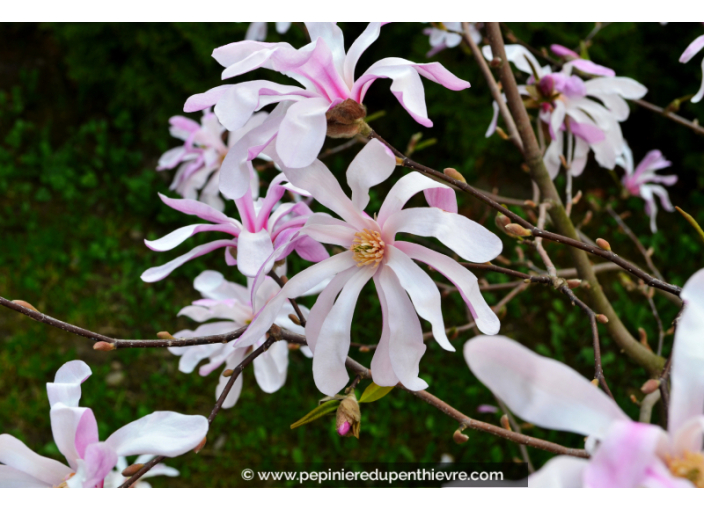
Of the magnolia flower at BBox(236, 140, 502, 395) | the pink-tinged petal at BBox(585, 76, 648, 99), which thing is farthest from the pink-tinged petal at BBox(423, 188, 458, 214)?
the pink-tinged petal at BBox(585, 76, 648, 99)

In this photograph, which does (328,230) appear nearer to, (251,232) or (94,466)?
(251,232)

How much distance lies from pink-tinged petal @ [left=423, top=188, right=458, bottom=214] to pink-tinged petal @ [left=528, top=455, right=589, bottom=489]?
0.63 feet

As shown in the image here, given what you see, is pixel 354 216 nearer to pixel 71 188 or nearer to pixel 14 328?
pixel 14 328

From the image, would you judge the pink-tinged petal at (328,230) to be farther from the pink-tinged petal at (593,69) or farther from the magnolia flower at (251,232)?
the pink-tinged petal at (593,69)

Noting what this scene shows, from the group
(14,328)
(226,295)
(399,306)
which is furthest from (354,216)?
(14,328)

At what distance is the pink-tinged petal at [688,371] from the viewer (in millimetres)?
272

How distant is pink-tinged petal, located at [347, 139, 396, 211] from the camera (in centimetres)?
38

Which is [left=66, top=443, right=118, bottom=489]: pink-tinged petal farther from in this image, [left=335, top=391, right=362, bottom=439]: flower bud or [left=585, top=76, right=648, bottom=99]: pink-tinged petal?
[left=585, top=76, right=648, bottom=99]: pink-tinged petal

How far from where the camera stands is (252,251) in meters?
0.47

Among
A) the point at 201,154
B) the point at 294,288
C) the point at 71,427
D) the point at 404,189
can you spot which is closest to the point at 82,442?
the point at 71,427

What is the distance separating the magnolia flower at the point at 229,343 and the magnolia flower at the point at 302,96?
0.22 meters

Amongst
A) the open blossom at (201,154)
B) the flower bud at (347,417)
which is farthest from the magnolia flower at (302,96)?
the open blossom at (201,154)

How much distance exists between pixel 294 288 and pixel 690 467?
0.87 feet

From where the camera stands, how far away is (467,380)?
153 cm
